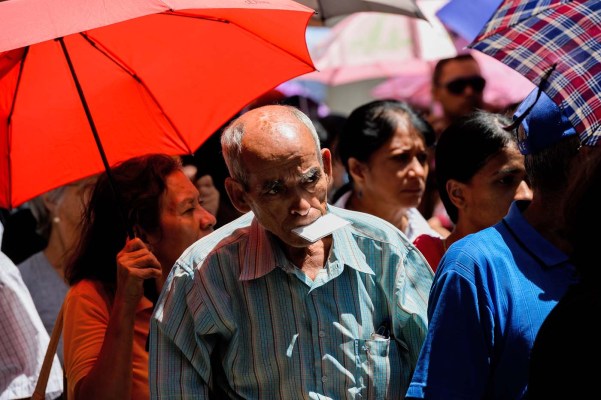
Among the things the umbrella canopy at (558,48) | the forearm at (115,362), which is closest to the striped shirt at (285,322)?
the forearm at (115,362)

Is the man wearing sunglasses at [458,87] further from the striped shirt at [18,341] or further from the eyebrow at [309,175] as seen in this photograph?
the eyebrow at [309,175]

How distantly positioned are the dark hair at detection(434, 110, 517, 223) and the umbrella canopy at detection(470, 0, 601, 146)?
0.76 m

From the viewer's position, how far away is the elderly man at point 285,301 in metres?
3.31

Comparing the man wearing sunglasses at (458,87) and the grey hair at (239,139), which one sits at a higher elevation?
the grey hair at (239,139)

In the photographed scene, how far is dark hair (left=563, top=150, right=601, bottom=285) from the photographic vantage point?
8.25 feet

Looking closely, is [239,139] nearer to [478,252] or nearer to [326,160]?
[326,160]

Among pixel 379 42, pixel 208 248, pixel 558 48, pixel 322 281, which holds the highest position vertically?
pixel 558 48

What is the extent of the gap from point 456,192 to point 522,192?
0.26 meters

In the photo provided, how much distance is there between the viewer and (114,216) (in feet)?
14.0

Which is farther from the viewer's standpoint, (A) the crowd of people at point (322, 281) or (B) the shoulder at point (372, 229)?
(B) the shoulder at point (372, 229)

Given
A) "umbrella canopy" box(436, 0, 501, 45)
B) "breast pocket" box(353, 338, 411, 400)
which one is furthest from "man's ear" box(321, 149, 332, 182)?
"umbrella canopy" box(436, 0, 501, 45)

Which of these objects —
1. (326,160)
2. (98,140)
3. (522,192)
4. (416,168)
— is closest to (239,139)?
(326,160)

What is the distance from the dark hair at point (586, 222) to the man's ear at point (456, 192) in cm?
180

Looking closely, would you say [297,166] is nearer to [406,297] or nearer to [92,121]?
[406,297]
